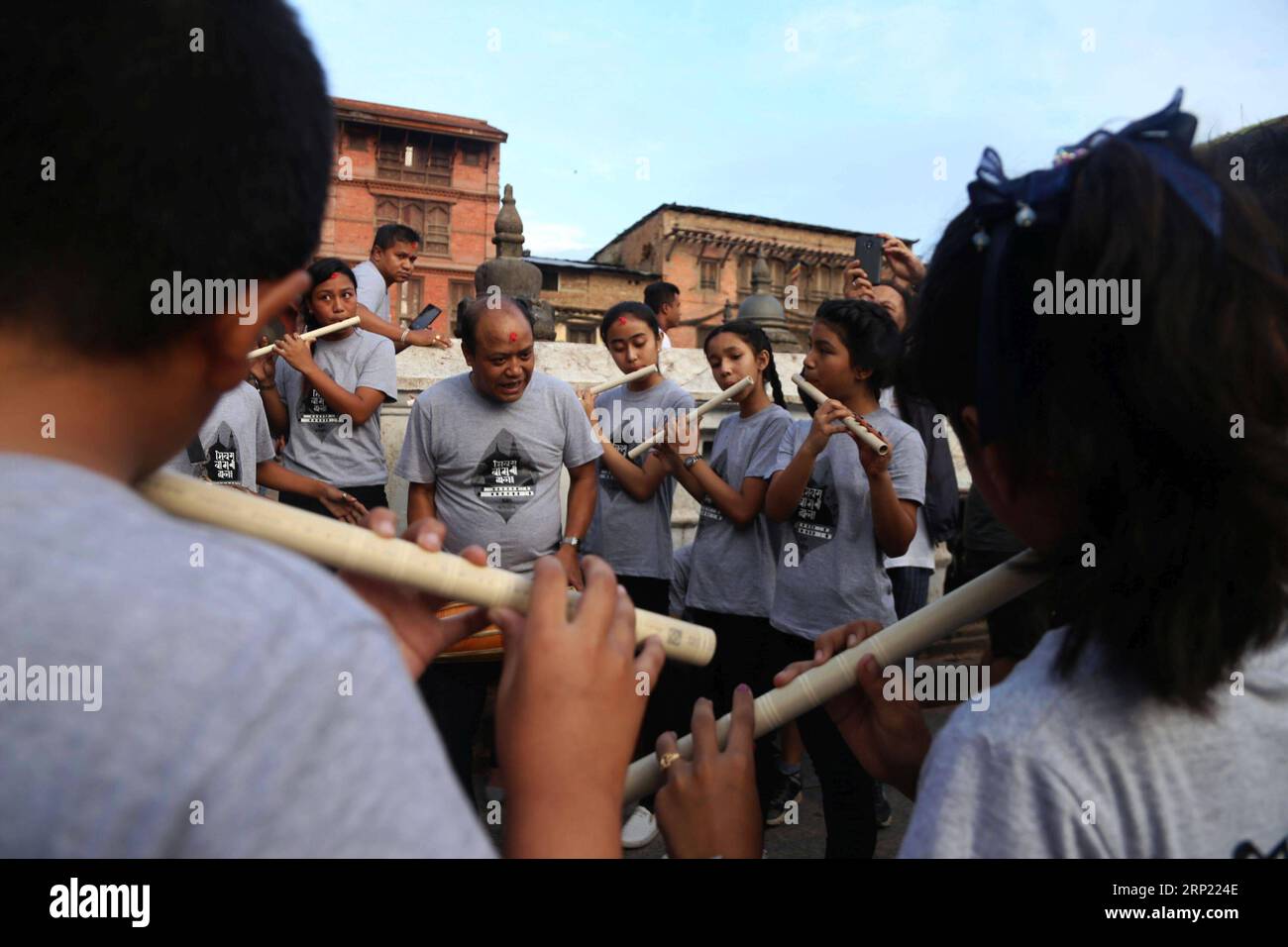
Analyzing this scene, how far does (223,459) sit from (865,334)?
9.32ft

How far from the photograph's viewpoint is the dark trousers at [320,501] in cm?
416

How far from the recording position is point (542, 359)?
20.0ft

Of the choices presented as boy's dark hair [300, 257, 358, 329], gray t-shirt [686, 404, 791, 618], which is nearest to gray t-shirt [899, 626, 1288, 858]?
gray t-shirt [686, 404, 791, 618]

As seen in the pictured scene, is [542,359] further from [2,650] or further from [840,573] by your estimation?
[2,650]

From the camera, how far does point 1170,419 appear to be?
0.87 meters

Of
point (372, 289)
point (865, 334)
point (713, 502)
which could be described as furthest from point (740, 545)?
point (372, 289)

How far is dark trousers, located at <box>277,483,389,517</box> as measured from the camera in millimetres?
4164

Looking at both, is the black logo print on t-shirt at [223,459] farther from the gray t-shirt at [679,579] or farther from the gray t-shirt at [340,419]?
the gray t-shirt at [679,579]

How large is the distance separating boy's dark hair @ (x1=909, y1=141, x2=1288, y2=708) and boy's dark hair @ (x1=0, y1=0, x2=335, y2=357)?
0.82 metres

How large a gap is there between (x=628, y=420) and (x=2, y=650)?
4.17m

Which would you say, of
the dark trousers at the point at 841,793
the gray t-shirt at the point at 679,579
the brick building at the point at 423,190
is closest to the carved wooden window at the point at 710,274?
the brick building at the point at 423,190

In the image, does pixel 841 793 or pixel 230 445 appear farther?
pixel 230 445

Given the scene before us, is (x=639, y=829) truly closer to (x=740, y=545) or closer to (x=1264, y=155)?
(x=740, y=545)
